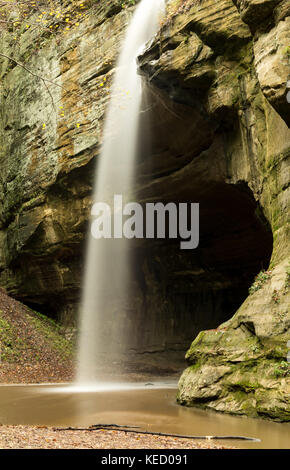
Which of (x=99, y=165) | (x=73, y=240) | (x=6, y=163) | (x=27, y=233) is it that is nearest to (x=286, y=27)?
(x=99, y=165)

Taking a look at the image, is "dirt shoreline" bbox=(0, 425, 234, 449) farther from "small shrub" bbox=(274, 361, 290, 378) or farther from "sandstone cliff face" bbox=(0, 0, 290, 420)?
"small shrub" bbox=(274, 361, 290, 378)

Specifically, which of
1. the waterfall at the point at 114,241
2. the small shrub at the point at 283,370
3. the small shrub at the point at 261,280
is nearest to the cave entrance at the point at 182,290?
the waterfall at the point at 114,241

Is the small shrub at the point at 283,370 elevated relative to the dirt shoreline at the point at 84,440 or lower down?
elevated

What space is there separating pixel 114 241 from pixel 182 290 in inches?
172

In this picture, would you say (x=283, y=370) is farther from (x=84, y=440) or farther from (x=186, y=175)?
(x=186, y=175)

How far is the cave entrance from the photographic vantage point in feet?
63.3

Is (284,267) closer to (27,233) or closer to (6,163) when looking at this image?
(27,233)

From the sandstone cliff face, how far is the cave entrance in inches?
2.6

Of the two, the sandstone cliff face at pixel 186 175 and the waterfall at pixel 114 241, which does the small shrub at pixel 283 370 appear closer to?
the sandstone cliff face at pixel 186 175

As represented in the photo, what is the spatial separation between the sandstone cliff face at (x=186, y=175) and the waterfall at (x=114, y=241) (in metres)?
0.51

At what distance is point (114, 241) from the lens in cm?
1914

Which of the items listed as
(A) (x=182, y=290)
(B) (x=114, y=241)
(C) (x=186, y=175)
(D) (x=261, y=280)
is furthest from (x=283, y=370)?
(A) (x=182, y=290)

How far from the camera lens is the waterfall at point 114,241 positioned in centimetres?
1561

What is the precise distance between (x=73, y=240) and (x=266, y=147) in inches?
427
